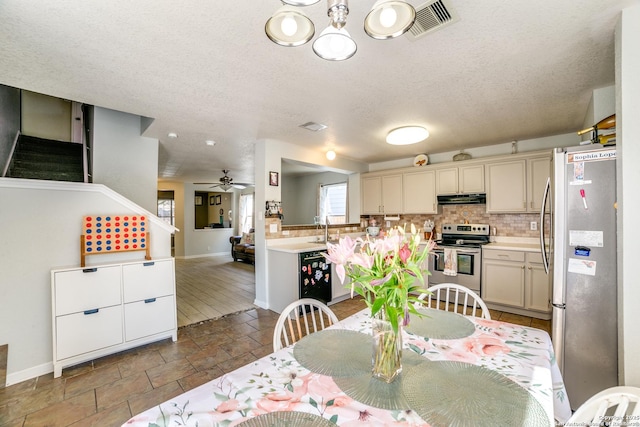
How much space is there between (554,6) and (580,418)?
6.16 ft

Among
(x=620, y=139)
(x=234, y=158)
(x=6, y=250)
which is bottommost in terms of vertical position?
(x=6, y=250)

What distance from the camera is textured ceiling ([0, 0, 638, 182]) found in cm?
149

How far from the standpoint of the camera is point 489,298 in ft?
12.1

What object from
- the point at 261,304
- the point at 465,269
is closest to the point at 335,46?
the point at 261,304

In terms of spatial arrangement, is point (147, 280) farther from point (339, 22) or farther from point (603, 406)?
point (603, 406)

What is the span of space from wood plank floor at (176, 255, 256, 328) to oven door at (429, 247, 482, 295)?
2.89 m

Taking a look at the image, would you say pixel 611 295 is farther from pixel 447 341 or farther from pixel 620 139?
pixel 447 341

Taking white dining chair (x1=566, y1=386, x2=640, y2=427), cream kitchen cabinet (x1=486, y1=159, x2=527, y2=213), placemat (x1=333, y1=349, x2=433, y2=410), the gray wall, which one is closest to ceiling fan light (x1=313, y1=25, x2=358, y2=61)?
placemat (x1=333, y1=349, x2=433, y2=410)

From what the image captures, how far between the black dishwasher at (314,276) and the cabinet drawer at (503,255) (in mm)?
→ 2189

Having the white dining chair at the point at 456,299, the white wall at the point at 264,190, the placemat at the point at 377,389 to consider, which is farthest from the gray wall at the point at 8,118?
the white dining chair at the point at 456,299

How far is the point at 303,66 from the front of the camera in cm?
199

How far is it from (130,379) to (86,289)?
0.87 metres

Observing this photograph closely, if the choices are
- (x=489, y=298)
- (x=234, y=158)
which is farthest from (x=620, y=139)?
(x=234, y=158)

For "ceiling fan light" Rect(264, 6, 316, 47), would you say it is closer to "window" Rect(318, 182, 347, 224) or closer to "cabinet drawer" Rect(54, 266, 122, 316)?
"cabinet drawer" Rect(54, 266, 122, 316)
